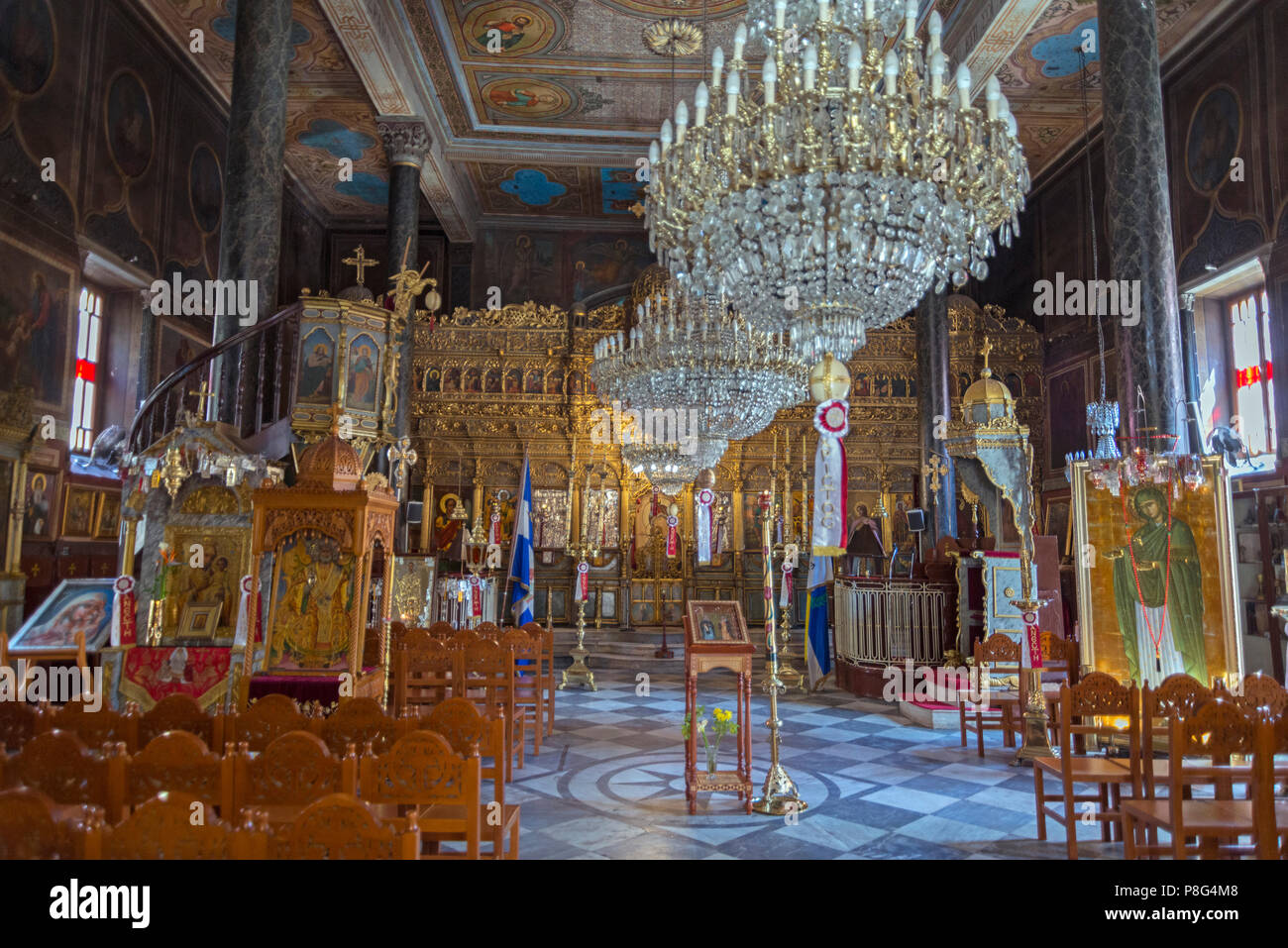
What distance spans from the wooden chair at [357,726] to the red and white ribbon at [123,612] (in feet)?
9.22

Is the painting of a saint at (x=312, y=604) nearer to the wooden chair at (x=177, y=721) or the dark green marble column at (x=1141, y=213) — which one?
the wooden chair at (x=177, y=721)

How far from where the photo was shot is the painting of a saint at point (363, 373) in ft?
23.6

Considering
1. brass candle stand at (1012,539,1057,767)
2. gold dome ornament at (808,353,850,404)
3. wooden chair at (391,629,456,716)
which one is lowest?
brass candle stand at (1012,539,1057,767)

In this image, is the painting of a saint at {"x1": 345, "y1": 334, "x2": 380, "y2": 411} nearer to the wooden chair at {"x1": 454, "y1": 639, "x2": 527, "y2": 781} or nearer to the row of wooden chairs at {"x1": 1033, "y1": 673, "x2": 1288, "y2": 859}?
the wooden chair at {"x1": 454, "y1": 639, "x2": 527, "y2": 781}

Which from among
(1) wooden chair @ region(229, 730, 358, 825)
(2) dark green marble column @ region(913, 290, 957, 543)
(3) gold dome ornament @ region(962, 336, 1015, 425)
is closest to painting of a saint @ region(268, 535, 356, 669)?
(1) wooden chair @ region(229, 730, 358, 825)

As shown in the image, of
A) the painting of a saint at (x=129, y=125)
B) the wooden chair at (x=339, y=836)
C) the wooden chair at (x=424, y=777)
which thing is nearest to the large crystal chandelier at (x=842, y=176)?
the wooden chair at (x=424, y=777)

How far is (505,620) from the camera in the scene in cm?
1280

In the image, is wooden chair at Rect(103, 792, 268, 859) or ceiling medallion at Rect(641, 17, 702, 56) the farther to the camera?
ceiling medallion at Rect(641, 17, 702, 56)

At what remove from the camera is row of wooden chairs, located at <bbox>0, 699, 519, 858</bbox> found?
2.72 meters

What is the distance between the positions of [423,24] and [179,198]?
4.09 metres

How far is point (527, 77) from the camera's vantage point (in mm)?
11695

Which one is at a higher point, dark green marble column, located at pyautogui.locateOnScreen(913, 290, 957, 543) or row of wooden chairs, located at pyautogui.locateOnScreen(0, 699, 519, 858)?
dark green marble column, located at pyautogui.locateOnScreen(913, 290, 957, 543)

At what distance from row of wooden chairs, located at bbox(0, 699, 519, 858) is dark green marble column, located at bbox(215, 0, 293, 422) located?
4465mm
